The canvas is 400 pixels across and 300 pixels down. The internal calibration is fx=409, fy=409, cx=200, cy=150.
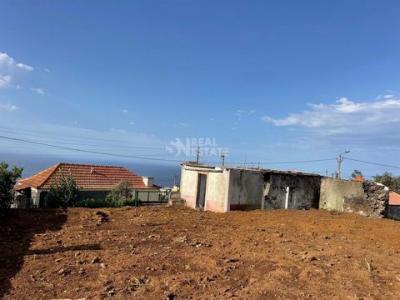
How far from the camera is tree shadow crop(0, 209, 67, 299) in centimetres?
748

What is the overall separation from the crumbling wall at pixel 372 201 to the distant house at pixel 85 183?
48.1ft

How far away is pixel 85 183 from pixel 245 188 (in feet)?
47.1

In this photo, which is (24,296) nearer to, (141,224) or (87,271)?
(87,271)

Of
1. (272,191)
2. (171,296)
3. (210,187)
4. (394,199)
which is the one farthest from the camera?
(394,199)

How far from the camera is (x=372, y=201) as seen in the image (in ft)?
67.0

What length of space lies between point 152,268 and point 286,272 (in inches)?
102

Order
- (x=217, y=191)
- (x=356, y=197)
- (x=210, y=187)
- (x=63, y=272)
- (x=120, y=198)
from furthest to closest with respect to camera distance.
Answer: (x=120, y=198)
(x=356, y=197)
(x=210, y=187)
(x=217, y=191)
(x=63, y=272)

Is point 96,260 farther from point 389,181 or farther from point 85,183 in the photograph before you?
point 389,181

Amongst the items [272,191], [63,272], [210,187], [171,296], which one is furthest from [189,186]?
[171,296]

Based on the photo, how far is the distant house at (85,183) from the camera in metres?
25.4

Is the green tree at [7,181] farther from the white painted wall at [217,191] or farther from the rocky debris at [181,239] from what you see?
the white painted wall at [217,191]

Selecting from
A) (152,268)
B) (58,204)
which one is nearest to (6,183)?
(58,204)

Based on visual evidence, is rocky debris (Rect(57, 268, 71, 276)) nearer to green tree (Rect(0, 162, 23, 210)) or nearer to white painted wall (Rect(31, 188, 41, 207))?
green tree (Rect(0, 162, 23, 210))

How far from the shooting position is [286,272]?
7.91 meters
